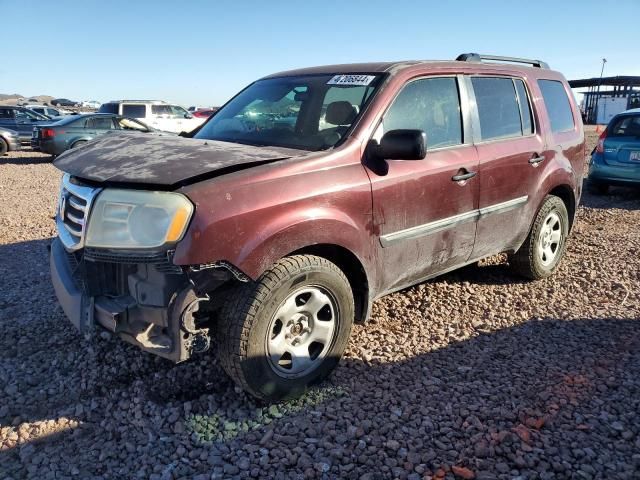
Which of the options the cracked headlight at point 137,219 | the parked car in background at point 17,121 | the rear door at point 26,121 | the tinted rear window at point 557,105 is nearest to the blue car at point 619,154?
the tinted rear window at point 557,105

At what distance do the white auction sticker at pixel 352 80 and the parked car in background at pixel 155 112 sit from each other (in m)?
14.8

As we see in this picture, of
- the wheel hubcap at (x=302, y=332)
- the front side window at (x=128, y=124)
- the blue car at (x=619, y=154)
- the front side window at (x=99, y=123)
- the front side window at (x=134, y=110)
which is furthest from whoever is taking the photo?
the front side window at (x=134, y=110)

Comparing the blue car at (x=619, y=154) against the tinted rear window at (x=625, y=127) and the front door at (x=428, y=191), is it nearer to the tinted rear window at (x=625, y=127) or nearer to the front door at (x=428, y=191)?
the tinted rear window at (x=625, y=127)

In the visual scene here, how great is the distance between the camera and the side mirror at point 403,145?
3076 mm

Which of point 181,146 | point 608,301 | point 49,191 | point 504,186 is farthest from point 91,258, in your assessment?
point 49,191

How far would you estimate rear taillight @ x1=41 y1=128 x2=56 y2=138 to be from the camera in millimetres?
14773

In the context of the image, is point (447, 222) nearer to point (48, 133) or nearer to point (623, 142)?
point (623, 142)

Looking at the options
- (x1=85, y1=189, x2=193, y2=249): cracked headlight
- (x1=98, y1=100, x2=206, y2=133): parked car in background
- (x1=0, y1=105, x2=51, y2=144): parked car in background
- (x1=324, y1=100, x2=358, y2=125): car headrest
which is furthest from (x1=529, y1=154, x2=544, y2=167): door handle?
(x1=0, y1=105, x2=51, y2=144): parked car in background

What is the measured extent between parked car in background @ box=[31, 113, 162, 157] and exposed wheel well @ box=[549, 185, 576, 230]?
11.9 m

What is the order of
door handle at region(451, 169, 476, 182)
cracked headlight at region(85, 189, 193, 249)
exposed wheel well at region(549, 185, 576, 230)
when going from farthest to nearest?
exposed wheel well at region(549, 185, 576, 230) → door handle at region(451, 169, 476, 182) → cracked headlight at region(85, 189, 193, 249)

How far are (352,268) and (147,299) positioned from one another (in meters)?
1.26

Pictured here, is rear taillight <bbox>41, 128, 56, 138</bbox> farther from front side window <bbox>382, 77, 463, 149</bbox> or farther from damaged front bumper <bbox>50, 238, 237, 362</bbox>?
front side window <bbox>382, 77, 463, 149</bbox>

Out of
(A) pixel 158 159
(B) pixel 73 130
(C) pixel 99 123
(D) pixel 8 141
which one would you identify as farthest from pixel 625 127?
(D) pixel 8 141

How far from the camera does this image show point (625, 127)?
30.7ft
